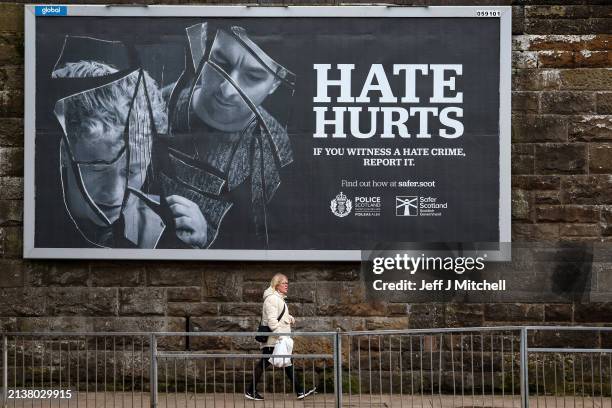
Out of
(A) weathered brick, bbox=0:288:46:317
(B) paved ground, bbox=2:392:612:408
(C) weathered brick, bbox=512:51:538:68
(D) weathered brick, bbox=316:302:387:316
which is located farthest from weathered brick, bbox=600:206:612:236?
(A) weathered brick, bbox=0:288:46:317

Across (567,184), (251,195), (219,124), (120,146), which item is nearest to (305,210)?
(251,195)

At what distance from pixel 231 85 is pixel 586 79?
4.45 meters

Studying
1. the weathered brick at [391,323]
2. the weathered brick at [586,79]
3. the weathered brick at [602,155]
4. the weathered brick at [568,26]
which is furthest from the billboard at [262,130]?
the weathered brick at [602,155]

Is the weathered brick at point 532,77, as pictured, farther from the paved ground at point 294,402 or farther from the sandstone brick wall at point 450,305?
the paved ground at point 294,402

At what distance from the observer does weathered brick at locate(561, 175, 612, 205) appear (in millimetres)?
13562

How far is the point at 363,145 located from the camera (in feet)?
44.5

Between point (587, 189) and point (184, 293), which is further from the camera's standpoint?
point (184, 293)

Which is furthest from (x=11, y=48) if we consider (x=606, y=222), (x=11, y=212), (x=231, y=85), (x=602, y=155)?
(x=606, y=222)

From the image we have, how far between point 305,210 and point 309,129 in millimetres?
1017

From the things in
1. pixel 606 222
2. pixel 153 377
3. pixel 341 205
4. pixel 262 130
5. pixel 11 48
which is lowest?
pixel 153 377

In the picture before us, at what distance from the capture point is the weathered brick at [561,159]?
44.5 feet

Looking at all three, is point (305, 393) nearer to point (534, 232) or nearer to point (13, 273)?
point (534, 232)

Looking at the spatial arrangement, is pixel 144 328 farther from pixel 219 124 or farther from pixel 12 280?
pixel 219 124

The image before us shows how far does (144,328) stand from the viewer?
1368 cm
